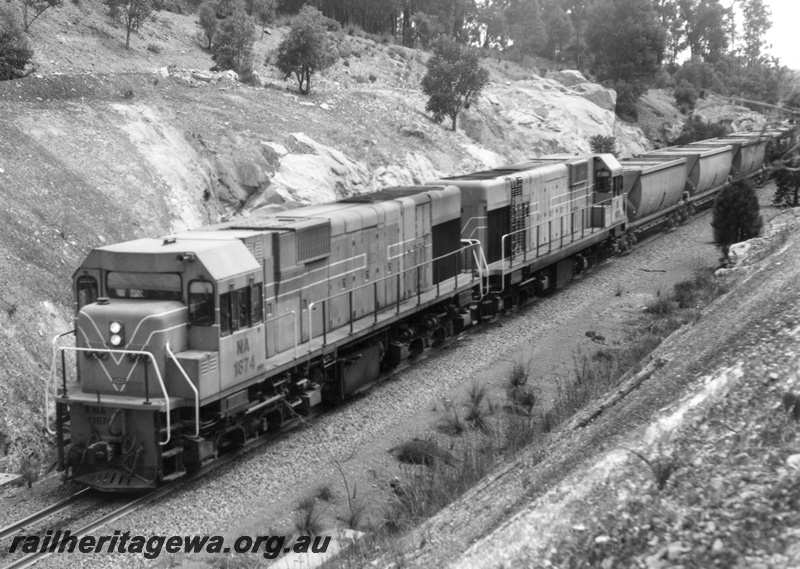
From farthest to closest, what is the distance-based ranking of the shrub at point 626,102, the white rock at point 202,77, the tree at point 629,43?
the tree at point 629,43, the shrub at point 626,102, the white rock at point 202,77

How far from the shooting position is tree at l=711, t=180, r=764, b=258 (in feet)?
77.9

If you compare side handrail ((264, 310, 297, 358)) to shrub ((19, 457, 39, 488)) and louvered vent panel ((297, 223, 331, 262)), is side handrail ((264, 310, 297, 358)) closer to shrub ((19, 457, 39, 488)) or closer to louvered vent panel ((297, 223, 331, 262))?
louvered vent panel ((297, 223, 331, 262))

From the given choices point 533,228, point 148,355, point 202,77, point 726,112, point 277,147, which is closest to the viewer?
point 148,355

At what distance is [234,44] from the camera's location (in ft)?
114

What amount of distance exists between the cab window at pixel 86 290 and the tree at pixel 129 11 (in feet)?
76.3

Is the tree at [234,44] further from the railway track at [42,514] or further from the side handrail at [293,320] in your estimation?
the railway track at [42,514]

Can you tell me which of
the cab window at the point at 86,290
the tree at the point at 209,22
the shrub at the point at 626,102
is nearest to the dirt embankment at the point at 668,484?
the cab window at the point at 86,290

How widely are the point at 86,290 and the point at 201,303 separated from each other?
170 cm

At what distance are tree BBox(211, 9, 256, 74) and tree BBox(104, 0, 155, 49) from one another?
2954mm

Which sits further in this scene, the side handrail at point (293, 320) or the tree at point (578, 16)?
the tree at point (578, 16)

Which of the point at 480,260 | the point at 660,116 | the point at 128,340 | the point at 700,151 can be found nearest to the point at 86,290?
the point at 128,340

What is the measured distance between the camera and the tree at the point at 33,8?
29.6m

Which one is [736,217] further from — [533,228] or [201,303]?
[201,303]

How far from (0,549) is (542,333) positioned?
38.5 feet
